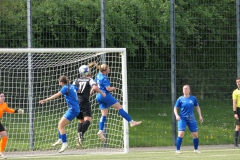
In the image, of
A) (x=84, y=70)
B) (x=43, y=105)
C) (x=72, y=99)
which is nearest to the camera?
(x=72, y=99)

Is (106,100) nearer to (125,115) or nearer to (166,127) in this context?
(125,115)

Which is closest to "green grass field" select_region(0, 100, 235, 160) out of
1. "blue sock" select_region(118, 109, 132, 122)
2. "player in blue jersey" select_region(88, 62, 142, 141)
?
"player in blue jersey" select_region(88, 62, 142, 141)

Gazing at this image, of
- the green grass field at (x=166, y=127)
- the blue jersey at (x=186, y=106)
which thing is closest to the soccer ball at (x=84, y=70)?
the blue jersey at (x=186, y=106)

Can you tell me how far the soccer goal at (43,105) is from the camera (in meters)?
16.6

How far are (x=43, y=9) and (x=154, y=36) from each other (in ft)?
12.2

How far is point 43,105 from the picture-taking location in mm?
17031

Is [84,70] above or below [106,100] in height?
above

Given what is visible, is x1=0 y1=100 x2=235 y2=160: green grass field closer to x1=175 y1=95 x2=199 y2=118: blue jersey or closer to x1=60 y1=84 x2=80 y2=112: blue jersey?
x1=175 y1=95 x2=199 y2=118: blue jersey

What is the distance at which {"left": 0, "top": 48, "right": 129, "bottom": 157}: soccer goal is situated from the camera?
1662 cm

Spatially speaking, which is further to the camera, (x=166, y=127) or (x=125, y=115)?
(x=166, y=127)

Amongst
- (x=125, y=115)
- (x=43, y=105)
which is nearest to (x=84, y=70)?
(x=125, y=115)

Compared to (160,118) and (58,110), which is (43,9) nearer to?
(58,110)

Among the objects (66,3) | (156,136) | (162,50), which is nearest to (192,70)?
(162,50)

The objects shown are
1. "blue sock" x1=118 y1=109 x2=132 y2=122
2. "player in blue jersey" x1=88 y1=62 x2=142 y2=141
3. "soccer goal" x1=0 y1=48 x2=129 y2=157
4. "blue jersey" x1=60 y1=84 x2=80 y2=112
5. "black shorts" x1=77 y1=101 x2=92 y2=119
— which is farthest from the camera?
"soccer goal" x1=0 y1=48 x2=129 y2=157
